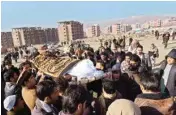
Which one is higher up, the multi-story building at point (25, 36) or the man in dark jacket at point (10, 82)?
the man in dark jacket at point (10, 82)

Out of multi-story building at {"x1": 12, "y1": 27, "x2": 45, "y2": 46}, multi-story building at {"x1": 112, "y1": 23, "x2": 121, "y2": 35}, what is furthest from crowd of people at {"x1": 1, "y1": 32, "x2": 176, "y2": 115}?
multi-story building at {"x1": 112, "y1": 23, "x2": 121, "y2": 35}

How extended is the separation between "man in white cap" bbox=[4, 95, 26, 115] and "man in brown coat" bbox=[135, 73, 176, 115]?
1.41 m

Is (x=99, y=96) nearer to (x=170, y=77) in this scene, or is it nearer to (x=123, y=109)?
(x=123, y=109)

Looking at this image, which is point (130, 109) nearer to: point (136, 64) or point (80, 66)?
point (80, 66)

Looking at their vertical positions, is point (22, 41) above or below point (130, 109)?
below

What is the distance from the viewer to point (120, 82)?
153 inches

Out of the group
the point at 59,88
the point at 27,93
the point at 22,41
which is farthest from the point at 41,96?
the point at 22,41

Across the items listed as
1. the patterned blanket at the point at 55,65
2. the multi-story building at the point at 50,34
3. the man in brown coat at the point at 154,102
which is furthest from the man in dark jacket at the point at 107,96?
the multi-story building at the point at 50,34

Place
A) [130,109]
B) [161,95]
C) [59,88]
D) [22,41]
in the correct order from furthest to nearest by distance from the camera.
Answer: [22,41] < [59,88] < [161,95] < [130,109]

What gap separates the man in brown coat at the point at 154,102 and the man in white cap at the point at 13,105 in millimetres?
1412

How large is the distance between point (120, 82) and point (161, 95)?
1.05 m

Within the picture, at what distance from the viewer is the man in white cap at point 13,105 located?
3.24 m

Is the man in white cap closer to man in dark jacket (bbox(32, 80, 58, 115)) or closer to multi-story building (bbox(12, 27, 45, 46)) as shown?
man in dark jacket (bbox(32, 80, 58, 115))

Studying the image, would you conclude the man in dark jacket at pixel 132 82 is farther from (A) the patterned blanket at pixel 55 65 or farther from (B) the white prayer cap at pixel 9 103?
(B) the white prayer cap at pixel 9 103
